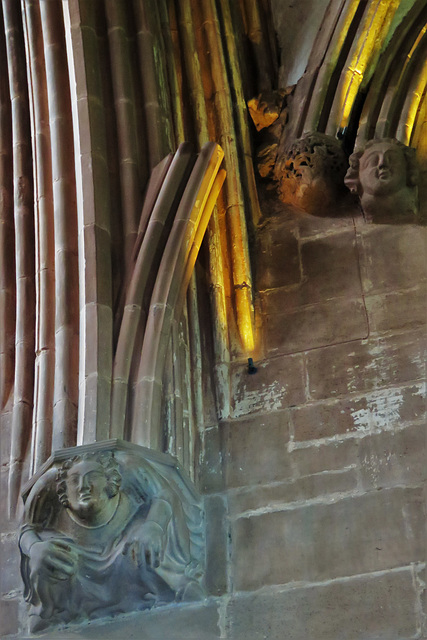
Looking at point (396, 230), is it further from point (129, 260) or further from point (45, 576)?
point (45, 576)

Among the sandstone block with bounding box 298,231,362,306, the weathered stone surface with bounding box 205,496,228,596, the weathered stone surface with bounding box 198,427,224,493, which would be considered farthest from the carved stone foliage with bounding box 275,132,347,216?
the weathered stone surface with bounding box 205,496,228,596

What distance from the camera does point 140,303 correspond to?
5.95 metres

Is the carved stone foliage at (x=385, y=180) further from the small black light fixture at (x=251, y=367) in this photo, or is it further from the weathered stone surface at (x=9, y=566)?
the weathered stone surface at (x=9, y=566)

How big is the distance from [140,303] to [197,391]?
576 millimetres

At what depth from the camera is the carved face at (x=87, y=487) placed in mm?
5395

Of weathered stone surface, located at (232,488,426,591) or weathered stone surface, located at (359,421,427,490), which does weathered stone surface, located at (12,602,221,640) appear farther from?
weathered stone surface, located at (359,421,427,490)

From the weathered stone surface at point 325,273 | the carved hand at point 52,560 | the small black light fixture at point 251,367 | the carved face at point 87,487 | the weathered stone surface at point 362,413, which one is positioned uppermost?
the weathered stone surface at point 325,273

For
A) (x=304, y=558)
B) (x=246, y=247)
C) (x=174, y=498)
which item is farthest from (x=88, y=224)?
(x=304, y=558)

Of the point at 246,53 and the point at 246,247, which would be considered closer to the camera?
the point at 246,247

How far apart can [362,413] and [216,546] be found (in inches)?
36.7

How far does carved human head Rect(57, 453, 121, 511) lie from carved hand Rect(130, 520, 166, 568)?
221 mm

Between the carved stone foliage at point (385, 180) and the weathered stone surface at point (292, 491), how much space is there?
153 centimetres

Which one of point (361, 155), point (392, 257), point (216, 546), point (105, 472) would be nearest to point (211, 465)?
point (216, 546)

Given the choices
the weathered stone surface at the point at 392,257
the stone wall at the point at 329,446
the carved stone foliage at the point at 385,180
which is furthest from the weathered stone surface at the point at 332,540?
the carved stone foliage at the point at 385,180
